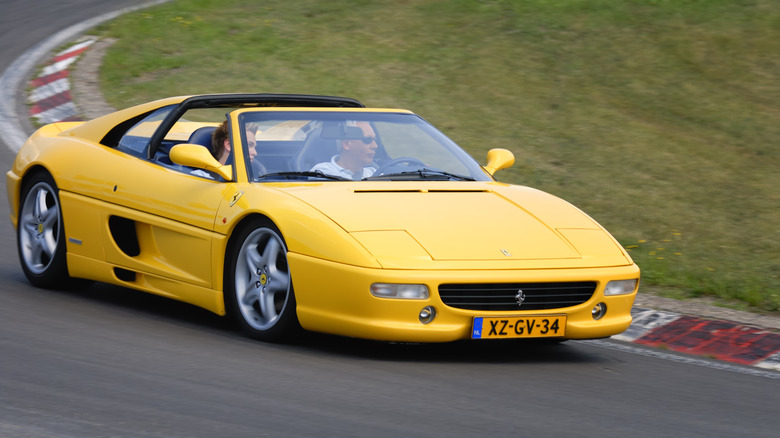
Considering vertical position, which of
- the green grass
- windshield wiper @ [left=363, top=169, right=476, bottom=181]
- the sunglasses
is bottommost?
the green grass

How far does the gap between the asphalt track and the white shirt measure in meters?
0.92

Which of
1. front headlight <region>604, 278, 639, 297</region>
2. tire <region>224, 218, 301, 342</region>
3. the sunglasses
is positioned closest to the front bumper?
tire <region>224, 218, 301, 342</region>

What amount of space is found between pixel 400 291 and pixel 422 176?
124 cm

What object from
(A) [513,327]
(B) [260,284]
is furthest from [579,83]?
(A) [513,327]

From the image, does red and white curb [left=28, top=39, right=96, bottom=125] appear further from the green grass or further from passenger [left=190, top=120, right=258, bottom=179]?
passenger [left=190, top=120, right=258, bottom=179]

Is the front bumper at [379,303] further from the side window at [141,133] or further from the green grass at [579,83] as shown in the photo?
the green grass at [579,83]

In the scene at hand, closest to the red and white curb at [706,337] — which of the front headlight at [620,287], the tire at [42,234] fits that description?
the front headlight at [620,287]

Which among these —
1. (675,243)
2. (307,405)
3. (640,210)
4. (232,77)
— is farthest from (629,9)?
(307,405)

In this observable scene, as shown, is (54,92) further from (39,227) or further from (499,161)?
(499,161)

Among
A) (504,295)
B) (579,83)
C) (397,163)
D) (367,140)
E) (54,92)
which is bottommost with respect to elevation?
(579,83)

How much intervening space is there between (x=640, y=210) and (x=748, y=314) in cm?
316

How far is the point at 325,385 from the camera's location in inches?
190

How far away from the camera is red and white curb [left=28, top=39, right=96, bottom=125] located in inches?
496

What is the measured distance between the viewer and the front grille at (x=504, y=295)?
5.35 metres
